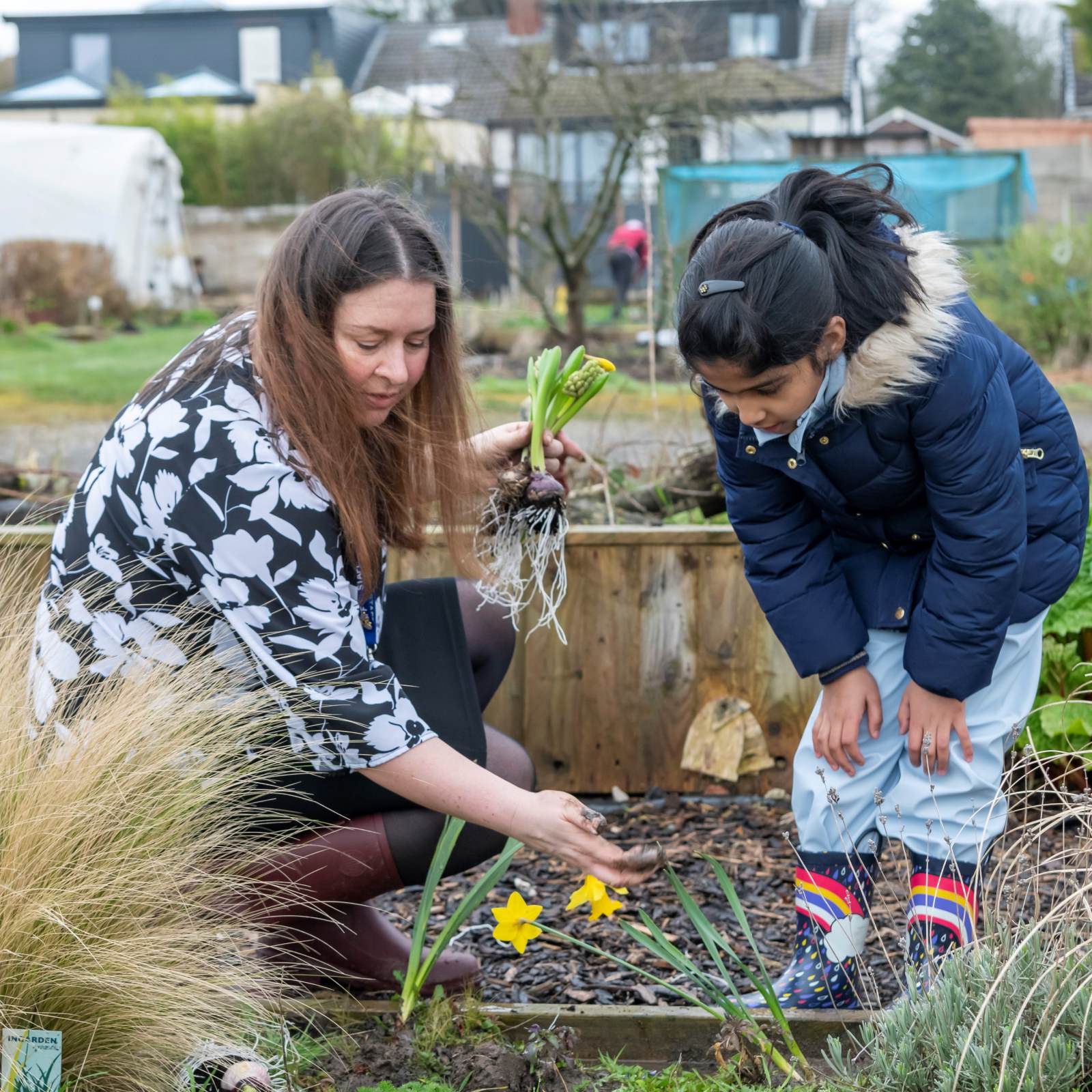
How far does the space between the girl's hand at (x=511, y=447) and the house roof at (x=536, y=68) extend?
1135 centimetres

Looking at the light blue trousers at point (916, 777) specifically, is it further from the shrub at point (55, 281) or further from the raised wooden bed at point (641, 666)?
the shrub at point (55, 281)

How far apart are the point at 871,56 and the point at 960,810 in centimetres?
4006

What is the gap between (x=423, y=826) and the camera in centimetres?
222

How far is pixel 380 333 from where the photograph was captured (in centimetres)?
196

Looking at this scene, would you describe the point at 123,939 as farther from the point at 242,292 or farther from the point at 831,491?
the point at 242,292

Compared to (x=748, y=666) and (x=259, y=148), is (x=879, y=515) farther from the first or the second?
(x=259, y=148)

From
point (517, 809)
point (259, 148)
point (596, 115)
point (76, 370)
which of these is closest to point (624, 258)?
point (596, 115)

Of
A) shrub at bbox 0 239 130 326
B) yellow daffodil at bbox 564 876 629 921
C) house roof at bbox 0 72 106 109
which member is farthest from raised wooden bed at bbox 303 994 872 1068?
house roof at bbox 0 72 106 109

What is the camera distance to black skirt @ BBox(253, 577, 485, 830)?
222cm

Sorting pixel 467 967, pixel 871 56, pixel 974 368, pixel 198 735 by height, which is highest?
pixel 871 56

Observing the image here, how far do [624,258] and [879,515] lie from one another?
51.2 ft

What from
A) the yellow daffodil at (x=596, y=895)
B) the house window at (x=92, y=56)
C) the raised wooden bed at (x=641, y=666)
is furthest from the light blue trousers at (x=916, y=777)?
the house window at (x=92, y=56)

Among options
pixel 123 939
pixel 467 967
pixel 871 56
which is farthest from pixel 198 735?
pixel 871 56

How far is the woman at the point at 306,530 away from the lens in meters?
1.90
